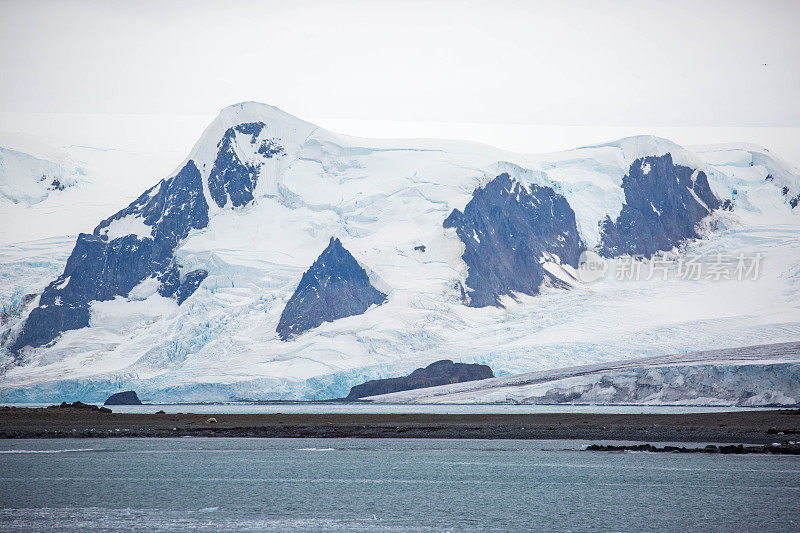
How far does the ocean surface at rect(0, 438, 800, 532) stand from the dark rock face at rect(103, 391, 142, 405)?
57.9 m

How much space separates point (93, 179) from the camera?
143 metres

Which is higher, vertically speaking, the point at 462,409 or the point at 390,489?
the point at 390,489

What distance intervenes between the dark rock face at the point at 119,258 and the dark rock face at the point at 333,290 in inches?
945

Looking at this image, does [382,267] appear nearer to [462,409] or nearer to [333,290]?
[333,290]

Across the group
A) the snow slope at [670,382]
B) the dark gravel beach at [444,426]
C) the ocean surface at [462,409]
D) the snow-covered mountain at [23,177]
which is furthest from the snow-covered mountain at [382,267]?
the dark gravel beach at [444,426]

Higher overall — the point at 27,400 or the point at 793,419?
the point at 793,419

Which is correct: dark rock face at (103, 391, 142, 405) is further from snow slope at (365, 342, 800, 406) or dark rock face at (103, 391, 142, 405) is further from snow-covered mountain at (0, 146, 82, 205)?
snow-covered mountain at (0, 146, 82, 205)

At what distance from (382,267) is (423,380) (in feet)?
83.3

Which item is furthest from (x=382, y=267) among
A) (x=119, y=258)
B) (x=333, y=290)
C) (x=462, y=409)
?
(x=462, y=409)

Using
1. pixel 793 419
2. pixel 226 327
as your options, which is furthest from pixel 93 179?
pixel 793 419

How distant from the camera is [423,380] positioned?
96500 millimetres

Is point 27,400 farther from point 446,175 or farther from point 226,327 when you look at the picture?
point 446,175

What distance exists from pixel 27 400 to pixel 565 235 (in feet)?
234

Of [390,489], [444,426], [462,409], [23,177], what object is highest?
[23,177]
